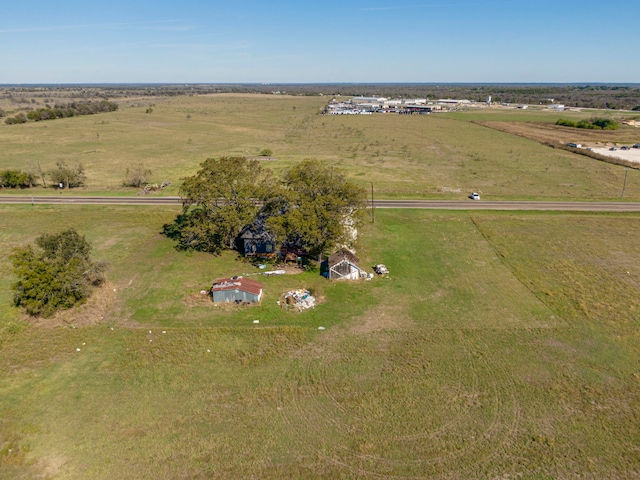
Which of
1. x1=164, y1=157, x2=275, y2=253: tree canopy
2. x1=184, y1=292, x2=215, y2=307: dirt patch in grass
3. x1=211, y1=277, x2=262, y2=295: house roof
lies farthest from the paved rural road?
x1=184, y1=292, x2=215, y2=307: dirt patch in grass

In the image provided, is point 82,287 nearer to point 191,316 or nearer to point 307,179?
point 191,316

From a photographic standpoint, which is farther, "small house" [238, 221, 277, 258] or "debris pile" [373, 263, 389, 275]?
"small house" [238, 221, 277, 258]

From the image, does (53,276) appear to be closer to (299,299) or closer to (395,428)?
(299,299)

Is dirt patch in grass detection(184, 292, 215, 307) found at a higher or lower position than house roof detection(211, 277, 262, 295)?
lower

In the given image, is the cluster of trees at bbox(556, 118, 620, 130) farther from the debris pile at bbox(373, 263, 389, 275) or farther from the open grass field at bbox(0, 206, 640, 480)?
the debris pile at bbox(373, 263, 389, 275)

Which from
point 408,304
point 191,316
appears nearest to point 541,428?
point 408,304

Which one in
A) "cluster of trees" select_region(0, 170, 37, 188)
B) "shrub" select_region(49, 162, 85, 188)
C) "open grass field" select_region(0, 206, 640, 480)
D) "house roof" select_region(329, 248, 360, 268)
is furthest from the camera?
"shrub" select_region(49, 162, 85, 188)

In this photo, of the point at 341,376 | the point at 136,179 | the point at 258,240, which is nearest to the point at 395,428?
the point at 341,376

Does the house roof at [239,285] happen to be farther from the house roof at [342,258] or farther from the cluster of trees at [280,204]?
the house roof at [342,258]
